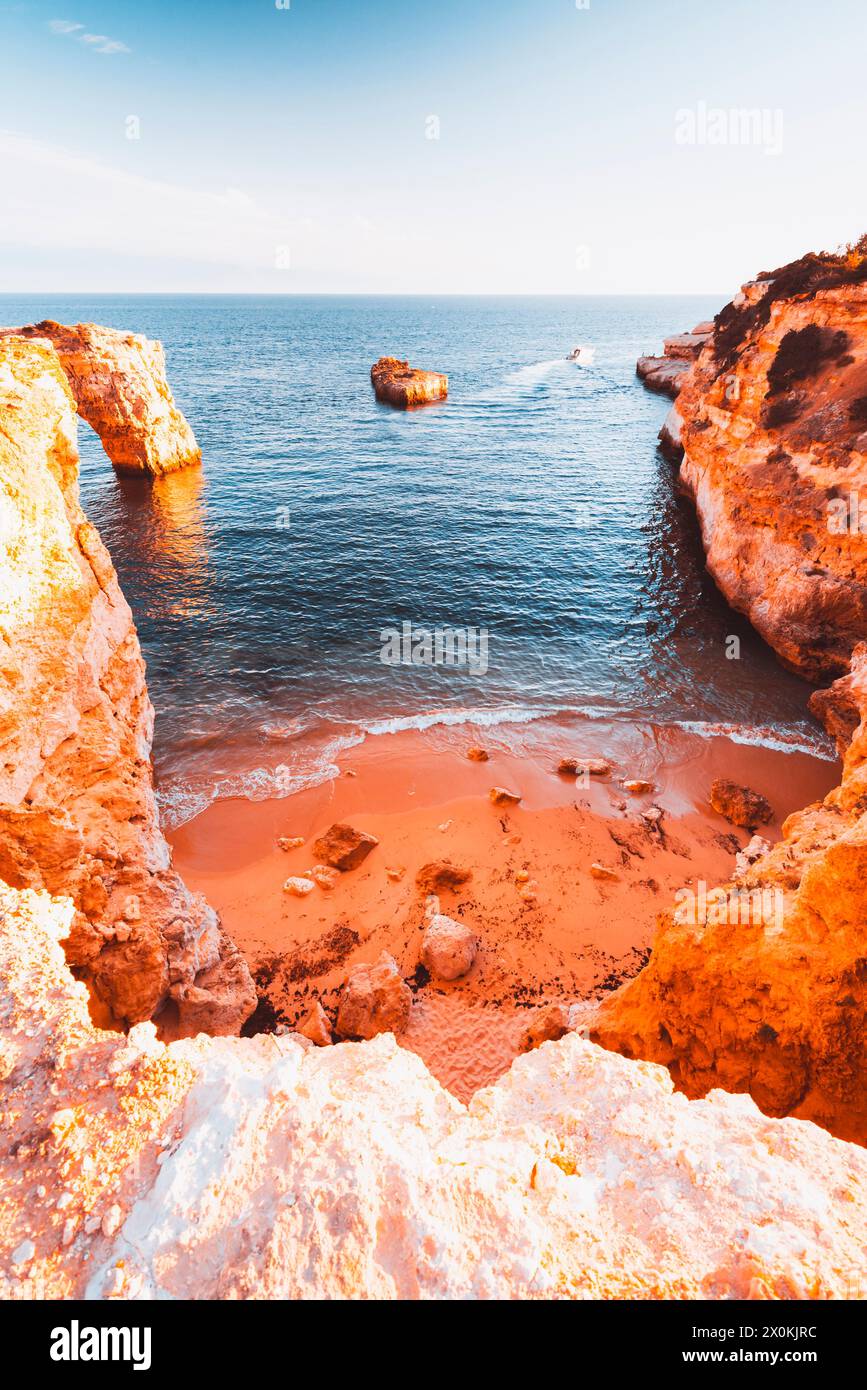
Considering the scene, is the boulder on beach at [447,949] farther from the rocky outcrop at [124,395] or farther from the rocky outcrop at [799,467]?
the rocky outcrop at [124,395]

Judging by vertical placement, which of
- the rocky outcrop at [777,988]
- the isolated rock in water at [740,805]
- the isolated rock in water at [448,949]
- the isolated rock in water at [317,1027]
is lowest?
the isolated rock in water at [317,1027]

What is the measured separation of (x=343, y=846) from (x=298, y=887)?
4.72ft

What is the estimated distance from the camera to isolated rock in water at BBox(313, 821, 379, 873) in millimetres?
13477

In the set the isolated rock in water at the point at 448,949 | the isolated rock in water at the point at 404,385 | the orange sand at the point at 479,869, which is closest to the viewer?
the orange sand at the point at 479,869

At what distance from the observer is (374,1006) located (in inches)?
395

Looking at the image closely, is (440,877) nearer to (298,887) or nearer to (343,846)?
(343,846)

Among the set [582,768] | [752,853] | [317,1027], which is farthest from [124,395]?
[752,853]

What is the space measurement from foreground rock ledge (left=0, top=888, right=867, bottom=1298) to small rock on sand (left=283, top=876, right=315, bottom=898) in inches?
320

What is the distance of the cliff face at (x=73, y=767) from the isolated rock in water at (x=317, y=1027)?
3.67 feet

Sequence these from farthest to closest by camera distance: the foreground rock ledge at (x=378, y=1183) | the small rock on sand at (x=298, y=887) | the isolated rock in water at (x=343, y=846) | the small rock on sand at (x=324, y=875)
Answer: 1. the isolated rock in water at (x=343, y=846)
2. the small rock on sand at (x=324, y=875)
3. the small rock on sand at (x=298, y=887)
4. the foreground rock ledge at (x=378, y=1183)

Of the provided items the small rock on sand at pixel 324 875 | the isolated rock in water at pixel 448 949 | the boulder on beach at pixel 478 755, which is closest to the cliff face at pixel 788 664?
the isolated rock in water at pixel 448 949

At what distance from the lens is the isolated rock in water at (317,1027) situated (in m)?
9.65

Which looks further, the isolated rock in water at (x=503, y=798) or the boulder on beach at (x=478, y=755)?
the boulder on beach at (x=478, y=755)

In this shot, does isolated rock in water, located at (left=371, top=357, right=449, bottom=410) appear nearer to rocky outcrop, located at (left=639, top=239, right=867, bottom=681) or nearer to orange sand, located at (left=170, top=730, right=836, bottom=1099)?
rocky outcrop, located at (left=639, top=239, right=867, bottom=681)
